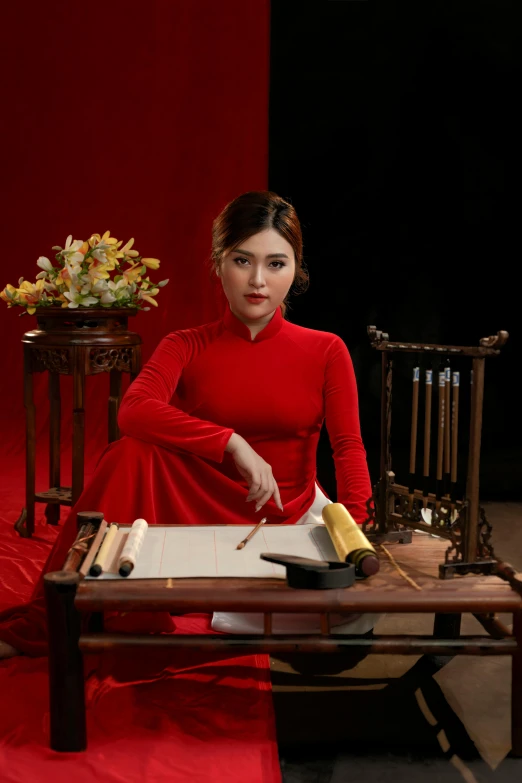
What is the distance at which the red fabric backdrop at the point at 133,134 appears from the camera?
11.6ft

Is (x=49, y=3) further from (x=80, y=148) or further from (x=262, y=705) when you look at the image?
(x=262, y=705)

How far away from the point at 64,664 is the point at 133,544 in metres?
0.22

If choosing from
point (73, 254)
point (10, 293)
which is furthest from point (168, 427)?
point (10, 293)

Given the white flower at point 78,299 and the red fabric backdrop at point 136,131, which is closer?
the white flower at point 78,299

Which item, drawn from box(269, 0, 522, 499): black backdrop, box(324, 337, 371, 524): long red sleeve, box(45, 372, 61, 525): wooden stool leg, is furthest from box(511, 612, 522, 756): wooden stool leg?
box(269, 0, 522, 499): black backdrop

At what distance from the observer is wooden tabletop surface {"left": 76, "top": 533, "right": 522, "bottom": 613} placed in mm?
1273

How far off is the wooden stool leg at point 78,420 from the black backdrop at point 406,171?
1343 millimetres

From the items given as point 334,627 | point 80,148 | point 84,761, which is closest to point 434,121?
point 80,148

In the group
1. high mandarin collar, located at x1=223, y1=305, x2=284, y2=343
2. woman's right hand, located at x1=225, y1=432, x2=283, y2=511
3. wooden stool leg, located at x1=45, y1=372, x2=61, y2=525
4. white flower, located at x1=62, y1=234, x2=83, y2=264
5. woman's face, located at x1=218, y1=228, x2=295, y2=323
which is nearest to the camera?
woman's right hand, located at x1=225, y1=432, x2=283, y2=511

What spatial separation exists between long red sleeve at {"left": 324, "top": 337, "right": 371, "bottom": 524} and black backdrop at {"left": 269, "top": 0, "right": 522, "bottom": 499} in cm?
158

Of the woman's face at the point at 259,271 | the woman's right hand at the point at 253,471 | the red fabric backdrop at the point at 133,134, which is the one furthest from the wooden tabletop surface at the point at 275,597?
the red fabric backdrop at the point at 133,134

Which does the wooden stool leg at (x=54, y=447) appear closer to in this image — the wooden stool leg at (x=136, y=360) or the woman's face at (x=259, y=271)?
the wooden stool leg at (x=136, y=360)

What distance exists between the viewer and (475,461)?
4.48 ft

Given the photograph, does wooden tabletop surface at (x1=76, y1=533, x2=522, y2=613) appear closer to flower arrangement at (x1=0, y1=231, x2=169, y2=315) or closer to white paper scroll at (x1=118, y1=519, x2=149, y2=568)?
white paper scroll at (x1=118, y1=519, x2=149, y2=568)
